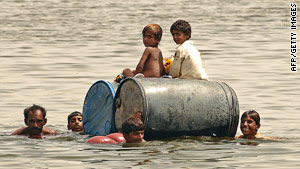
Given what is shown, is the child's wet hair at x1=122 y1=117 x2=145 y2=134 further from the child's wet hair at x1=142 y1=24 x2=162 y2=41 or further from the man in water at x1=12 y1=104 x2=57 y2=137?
the man in water at x1=12 y1=104 x2=57 y2=137

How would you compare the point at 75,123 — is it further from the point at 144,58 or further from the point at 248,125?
the point at 248,125

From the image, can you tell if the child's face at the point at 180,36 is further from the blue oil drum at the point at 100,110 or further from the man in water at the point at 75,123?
the man in water at the point at 75,123

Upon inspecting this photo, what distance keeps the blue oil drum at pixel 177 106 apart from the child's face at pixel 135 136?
174 mm

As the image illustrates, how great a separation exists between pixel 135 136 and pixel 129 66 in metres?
11.0

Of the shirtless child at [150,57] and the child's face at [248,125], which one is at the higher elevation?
the shirtless child at [150,57]

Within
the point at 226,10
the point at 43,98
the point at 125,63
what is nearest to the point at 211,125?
the point at 43,98

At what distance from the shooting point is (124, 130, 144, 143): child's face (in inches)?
524

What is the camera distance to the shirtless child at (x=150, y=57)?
554 inches

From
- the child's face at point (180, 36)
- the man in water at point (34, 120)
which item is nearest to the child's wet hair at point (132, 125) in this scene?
the child's face at point (180, 36)

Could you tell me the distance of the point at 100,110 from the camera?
1452 cm

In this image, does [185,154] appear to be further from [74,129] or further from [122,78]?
[74,129]

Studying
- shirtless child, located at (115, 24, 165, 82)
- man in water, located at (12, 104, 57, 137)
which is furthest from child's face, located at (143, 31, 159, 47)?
man in water, located at (12, 104, 57, 137)

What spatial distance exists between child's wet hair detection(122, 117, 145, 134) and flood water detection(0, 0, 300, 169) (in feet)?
0.87

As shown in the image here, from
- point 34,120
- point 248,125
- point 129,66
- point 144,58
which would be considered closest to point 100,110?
point 34,120
